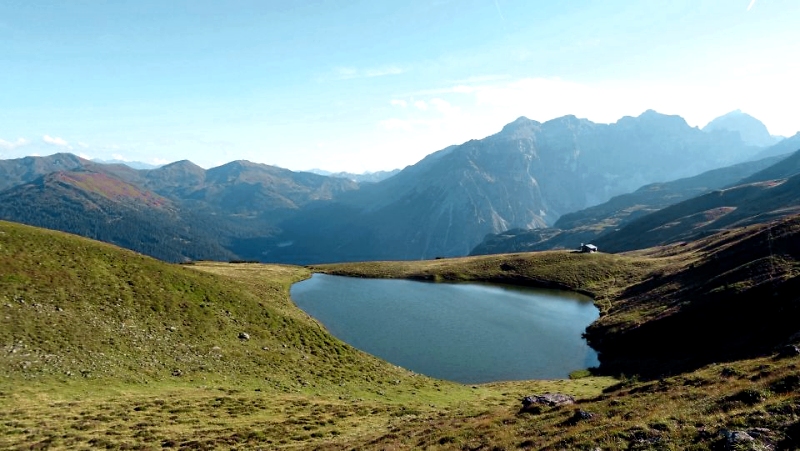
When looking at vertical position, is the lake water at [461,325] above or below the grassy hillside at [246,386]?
below

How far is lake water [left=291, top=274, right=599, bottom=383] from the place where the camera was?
6288 cm

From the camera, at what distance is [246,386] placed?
4319 cm

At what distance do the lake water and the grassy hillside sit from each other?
275 inches

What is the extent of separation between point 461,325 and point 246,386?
150ft

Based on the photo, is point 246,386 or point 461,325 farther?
point 461,325

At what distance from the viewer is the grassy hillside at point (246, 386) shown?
2327 centimetres

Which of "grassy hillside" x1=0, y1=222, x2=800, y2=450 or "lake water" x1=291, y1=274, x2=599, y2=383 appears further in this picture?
"lake water" x1=291, y1=274, x2=599, y2=383

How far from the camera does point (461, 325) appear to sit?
80125 millimetres

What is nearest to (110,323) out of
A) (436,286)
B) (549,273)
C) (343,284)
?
(343,284)

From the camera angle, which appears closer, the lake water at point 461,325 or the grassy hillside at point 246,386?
the grassy hillside at point 246,386

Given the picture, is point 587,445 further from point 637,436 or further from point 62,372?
point 62,372

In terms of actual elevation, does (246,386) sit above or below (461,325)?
above

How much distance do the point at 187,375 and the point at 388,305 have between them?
53.8 metres

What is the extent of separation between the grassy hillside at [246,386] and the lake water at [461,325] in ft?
22.9
